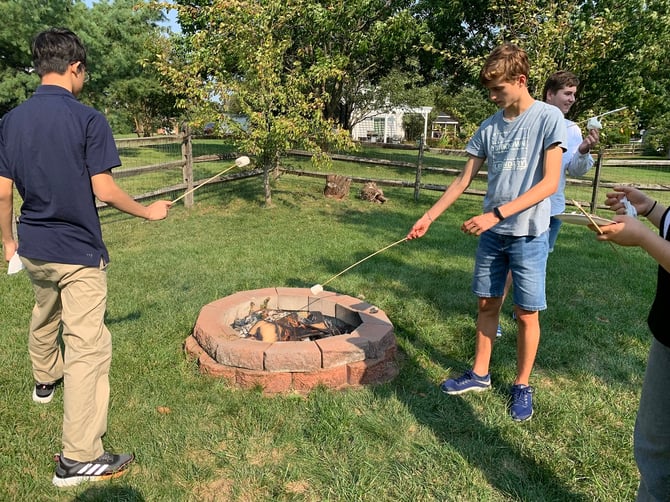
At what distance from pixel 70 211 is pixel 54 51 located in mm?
694

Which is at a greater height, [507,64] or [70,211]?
[507,64]

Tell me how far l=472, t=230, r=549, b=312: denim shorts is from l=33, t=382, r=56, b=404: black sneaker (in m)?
2.63

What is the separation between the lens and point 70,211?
2098 mm

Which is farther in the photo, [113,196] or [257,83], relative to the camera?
[257,83]

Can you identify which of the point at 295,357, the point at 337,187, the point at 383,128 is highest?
the point at 383,128

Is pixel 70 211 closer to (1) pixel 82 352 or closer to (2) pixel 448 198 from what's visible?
(1) pixel 82 352

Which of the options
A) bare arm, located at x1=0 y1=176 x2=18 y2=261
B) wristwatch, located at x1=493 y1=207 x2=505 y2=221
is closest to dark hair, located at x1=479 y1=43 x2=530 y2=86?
wristwatch, located at x1=493 y1=207 x2=505 y2=221

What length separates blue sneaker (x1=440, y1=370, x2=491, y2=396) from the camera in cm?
287

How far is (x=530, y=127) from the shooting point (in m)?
2.42

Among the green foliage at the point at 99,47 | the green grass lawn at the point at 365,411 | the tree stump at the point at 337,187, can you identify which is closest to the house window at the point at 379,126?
the green foliage at the point at 99,47

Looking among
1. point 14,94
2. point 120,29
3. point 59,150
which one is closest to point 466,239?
point 59,150

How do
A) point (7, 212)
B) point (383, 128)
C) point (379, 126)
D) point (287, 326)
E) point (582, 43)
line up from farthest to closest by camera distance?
point (379, 126) < point (383, 128) < point (582, 43) < point (287, 326) < point (7, 212)

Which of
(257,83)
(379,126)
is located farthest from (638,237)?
(379,126)

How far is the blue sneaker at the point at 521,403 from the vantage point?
2619mm
